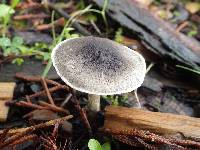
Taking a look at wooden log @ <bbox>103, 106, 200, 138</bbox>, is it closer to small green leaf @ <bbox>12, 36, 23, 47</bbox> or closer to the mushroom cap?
the mushroom cap

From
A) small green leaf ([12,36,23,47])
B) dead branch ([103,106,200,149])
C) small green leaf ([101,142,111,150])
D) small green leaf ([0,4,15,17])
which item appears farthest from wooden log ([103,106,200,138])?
small green leaf ([0,4,15,17])

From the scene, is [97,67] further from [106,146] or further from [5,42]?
[5,42]

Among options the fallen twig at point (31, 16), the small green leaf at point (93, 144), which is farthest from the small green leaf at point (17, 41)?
the small green leaf at point (93, 144)

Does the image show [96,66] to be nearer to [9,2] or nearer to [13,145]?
[13,145]

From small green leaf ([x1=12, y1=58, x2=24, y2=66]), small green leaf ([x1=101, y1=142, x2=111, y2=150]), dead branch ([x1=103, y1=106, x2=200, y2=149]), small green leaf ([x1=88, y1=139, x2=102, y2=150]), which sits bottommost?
small green leaf ([x1=101, y1=142, x2=111, y2=150])

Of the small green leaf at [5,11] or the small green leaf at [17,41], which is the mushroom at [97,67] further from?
the small green leaf at [5,11]

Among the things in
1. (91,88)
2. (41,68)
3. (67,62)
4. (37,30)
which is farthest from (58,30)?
(91,88)

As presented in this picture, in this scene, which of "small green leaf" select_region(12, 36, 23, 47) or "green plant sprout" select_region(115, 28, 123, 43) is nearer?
"small green leaf" select_region(12, 36, 23, 47)
